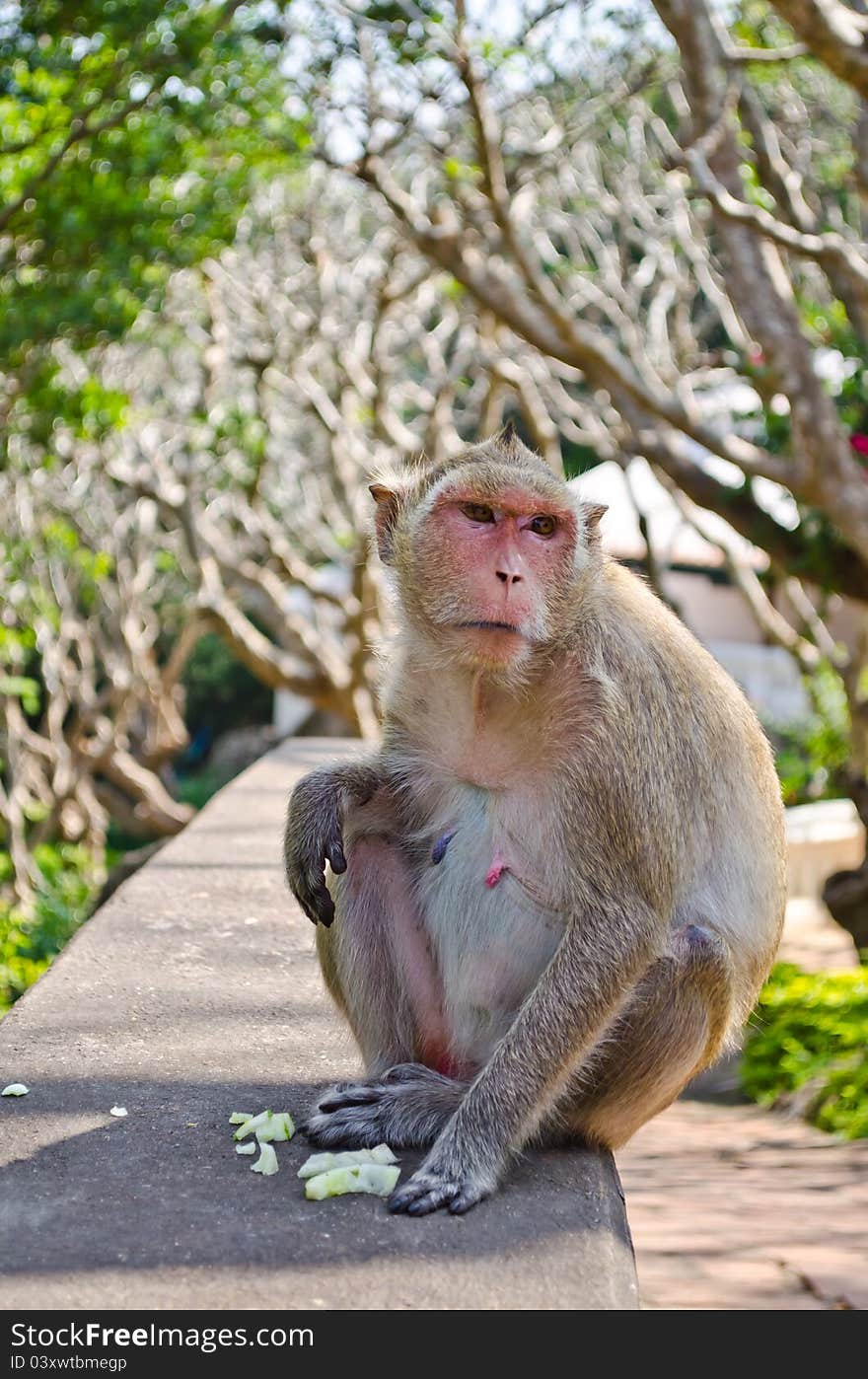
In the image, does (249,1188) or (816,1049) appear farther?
(816,1049)

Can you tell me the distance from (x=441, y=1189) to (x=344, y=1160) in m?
0.23

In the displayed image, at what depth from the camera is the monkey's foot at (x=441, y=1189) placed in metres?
2.63

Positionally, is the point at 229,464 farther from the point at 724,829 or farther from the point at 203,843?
the point at 724,829

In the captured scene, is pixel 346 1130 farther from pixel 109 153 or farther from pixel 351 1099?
pixel 109 153

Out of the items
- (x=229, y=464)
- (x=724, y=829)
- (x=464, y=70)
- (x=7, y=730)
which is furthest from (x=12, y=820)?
(x=724, y=829)

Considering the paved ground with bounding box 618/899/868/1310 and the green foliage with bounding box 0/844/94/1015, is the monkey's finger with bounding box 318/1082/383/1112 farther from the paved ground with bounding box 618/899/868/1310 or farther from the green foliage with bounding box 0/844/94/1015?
the green foliage with bounding box 0/844/94/1015

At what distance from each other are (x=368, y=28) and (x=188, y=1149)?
7.76 m

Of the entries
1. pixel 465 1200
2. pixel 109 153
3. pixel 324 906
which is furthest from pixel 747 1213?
pixel 109 153

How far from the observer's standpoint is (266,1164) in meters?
2.80

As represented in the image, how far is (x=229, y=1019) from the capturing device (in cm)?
371

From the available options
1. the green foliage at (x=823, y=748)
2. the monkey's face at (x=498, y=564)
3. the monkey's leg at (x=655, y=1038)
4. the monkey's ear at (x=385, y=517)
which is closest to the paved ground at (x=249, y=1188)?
the monkey's leg at (x=655, y=1038)

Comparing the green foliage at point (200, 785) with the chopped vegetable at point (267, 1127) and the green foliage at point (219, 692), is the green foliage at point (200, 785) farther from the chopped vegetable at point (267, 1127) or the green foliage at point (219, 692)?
the chopped vegetable at point (267, 1127)

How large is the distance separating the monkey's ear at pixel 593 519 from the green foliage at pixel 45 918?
5.16 metres

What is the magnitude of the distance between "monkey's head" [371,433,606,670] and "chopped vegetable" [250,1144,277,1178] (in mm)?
991
